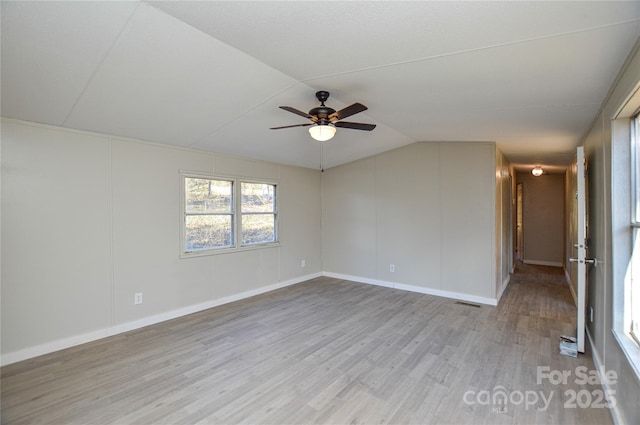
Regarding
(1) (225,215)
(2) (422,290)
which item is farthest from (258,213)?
(2) (422,290)

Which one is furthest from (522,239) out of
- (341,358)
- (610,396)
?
(341,358)

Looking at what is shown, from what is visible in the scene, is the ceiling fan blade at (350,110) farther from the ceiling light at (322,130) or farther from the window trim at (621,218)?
the window trim at (621,218)

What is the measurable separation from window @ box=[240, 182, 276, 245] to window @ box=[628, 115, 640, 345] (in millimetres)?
4573

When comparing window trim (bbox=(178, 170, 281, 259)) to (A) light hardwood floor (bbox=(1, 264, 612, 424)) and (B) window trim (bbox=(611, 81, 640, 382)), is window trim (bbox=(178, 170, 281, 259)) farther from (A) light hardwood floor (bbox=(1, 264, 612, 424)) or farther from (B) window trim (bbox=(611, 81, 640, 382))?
(B) window trim (bbox=(611, 81, 640, 382))

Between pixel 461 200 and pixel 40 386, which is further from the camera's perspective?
pixel 461 200

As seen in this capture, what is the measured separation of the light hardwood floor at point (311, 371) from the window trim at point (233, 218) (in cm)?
91

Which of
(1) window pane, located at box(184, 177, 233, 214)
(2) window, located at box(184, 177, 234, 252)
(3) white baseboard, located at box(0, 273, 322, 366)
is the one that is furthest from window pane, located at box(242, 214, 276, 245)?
(3) white baseboard, located at box(0, 273, 322, 366)

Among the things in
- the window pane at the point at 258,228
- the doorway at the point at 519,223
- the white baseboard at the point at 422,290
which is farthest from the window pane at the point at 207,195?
the doorway at the point at 519,223

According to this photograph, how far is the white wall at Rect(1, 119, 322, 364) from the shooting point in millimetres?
2920

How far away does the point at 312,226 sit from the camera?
636cm

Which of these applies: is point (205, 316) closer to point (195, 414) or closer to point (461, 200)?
point (195, 414)

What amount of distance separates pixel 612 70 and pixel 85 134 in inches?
189

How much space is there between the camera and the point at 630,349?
188 cm

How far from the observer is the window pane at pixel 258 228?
5.12 m
